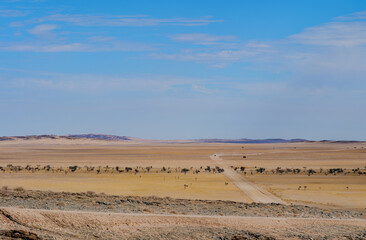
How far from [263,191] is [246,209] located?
15.4m

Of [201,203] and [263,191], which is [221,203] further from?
[263,191]

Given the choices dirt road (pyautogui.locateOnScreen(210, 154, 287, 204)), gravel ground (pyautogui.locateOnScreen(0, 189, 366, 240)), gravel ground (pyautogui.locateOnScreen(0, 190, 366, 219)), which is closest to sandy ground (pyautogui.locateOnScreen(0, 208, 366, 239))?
gravel ground (pyautogui.locateOnScreen(0, 189, 366, 240))

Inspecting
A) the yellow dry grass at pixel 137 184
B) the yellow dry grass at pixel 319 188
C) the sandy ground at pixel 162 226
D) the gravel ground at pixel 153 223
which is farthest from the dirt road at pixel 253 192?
the sandy ground at pixel 162 226

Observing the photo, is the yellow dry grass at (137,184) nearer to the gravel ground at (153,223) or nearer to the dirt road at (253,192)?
the dirt road at (253,192)

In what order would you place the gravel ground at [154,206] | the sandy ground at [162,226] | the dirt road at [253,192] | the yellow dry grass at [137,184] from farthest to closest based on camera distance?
the yellow dry grass at [137,184], the dirt road at [253,192], the gravel ground at [154,206], the sandy ground at [162,226]

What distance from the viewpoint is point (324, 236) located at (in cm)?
2073

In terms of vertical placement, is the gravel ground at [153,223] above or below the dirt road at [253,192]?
above

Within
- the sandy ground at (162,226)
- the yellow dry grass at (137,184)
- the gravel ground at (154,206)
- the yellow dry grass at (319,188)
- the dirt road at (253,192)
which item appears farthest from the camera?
the yellow dry grass at (137,184)

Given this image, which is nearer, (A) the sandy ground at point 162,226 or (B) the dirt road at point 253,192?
(A) the sandy ground at point 162,226

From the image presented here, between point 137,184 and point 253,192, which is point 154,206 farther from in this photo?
point 137,184

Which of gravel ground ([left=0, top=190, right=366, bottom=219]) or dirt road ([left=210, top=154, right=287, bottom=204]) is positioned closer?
gravel ground ([left=0, top=190, right=366, bottom=219])

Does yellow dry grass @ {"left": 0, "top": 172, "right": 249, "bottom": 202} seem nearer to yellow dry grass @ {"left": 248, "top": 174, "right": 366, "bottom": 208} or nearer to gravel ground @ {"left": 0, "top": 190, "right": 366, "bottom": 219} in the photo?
yellow dry grass @ {"left": 248, "top": 174, "right": 366, "bottom": 208}

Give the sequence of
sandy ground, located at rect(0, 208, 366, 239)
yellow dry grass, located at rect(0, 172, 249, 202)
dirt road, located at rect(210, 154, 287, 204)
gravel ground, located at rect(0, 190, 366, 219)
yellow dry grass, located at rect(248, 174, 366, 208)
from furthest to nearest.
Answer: yellow dry grass, located at rect(0, 172, 249, 202), dirt road, located at rect(210, 154, 287, 204), yellow dry grass, located at rect(248, 174, 366, 208), gravel ground, located at rect(0, 190, 366, 219), sandy ground, located at rect(0, 208, 366, 239)

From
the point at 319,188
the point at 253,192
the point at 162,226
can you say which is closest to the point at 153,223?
the point at 162,226
